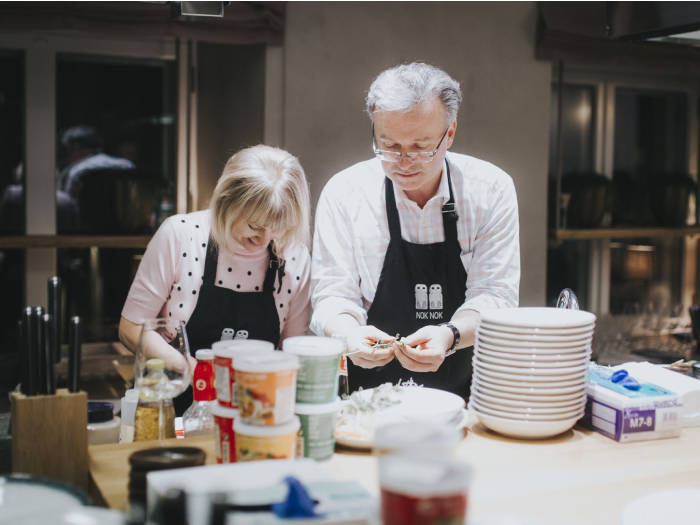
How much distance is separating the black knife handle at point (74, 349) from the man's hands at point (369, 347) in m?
0.69

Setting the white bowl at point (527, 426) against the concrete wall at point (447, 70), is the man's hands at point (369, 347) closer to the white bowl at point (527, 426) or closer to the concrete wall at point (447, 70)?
the white bowl at point (527, 426)

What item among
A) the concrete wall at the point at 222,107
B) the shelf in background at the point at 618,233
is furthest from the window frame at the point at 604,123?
the concrete wall at the point at 222,107

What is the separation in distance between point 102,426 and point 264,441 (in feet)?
2.08

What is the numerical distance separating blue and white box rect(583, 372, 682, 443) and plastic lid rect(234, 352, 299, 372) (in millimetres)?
768

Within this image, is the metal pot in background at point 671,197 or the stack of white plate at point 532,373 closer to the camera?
the stack of white plate at point 532,373

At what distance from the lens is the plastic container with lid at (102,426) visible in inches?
72.9

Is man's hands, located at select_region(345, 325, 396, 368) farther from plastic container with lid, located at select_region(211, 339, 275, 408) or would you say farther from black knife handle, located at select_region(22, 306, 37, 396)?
black knife handle, located at select_region(22, 306, 37, 396)

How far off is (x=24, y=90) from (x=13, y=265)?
2.78ft

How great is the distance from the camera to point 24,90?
389 cm

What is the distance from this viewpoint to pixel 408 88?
87.2 inches

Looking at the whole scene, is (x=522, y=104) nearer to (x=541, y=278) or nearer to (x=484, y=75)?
(x=484, y=75)

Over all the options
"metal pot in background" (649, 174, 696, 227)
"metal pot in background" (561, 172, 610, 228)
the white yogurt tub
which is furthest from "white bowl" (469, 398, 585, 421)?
"metal pot in background" (649, 174, 696, 227)

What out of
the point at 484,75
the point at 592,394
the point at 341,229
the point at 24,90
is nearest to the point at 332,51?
the point at 484,75

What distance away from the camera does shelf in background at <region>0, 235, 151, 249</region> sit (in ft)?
12.1
